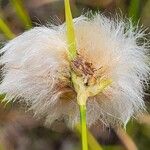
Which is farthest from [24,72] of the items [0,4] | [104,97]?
[0,4]

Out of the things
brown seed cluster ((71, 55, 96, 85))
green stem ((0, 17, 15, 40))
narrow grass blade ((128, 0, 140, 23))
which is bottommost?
brown seed cluster ((71, 55, 96, 85))

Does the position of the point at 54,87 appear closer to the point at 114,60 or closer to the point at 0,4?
the point at 114,60

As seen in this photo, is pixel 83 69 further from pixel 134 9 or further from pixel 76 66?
pixel 134 9

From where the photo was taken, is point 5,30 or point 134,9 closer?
point 5,30

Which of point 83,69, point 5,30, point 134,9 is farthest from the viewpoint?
point 134,9

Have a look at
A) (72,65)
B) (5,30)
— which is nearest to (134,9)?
(5,30)

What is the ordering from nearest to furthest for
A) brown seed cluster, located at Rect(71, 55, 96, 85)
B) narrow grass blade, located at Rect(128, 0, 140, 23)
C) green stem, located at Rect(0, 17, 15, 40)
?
1. brown seed cluster, located at Rect(71, 55, 96, 85)
2. green stem, located at Rect(0, 17, 15, 40)
3. narrow grass blade, located at Rect(128, 0, 140, 23)

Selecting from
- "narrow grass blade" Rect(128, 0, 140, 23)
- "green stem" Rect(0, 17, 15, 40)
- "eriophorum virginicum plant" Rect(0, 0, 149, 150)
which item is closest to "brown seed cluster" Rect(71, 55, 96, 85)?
"eriophorum virginicum plant" Rect(0, 0, 149, 150)

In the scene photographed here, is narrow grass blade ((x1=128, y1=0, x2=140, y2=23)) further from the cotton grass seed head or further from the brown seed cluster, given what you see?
the brown seed cluster
